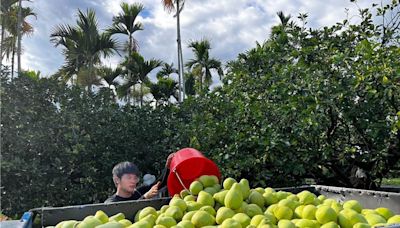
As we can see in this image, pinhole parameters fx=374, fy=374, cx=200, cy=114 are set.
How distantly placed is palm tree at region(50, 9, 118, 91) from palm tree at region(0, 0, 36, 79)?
1359 millimetres

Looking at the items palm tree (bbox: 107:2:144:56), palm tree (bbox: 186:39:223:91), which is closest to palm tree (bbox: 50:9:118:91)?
palm tree (bbox: 107:2:144:56)

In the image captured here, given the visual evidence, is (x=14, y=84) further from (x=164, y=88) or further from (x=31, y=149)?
(x=164, y=88)

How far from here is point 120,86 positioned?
20.0m

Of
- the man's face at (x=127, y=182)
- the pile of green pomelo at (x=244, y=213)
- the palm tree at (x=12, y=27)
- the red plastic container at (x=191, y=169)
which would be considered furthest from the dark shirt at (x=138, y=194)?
the palm tree at (x=12, y=27)

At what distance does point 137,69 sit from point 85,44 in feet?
14.6

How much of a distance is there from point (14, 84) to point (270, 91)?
13.0 feet

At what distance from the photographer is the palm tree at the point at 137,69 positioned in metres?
19.3

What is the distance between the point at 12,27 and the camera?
15.2 meters

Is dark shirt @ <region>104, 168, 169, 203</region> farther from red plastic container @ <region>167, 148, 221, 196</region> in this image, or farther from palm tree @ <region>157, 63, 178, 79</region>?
palm tree @ <region>157, 63, 178, 79</region>

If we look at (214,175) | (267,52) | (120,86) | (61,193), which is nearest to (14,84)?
(61,193)

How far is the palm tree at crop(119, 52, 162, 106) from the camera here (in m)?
19.3

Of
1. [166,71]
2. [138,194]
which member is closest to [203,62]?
[166,71]

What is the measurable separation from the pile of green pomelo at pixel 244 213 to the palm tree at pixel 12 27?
1405cm

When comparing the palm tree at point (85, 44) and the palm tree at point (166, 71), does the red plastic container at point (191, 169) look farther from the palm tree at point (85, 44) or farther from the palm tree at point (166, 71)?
the palm tree at point (166, 71)
